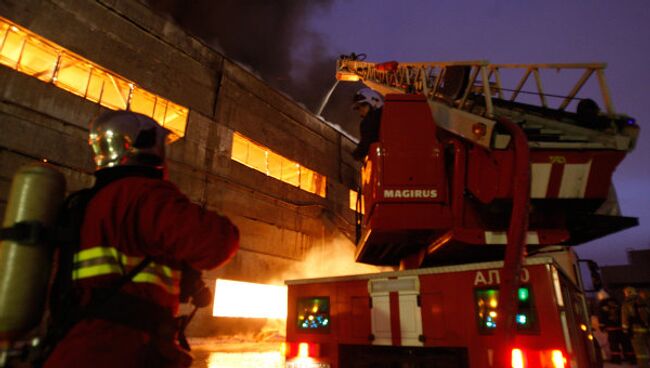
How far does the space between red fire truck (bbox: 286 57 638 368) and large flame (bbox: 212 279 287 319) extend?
304 inches

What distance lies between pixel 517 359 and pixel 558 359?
271 mm

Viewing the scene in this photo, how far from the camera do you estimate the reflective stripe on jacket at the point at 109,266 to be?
1.45m

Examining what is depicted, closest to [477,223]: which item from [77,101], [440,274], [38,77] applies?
[440,274]

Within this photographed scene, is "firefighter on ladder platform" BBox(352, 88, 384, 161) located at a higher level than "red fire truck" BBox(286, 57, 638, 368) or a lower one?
higher

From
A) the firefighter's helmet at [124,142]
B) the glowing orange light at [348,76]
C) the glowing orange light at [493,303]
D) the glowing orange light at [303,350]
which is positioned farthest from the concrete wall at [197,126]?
the glowing orange light at [493,303]

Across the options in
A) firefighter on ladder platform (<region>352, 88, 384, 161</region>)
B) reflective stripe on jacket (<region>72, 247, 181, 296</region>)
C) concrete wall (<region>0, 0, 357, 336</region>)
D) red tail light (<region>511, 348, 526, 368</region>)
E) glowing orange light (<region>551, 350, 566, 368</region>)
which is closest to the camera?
reflective stripe on jacket (<region>72, 247, 181, 296</region>)

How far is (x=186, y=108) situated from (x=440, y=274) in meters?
10.3

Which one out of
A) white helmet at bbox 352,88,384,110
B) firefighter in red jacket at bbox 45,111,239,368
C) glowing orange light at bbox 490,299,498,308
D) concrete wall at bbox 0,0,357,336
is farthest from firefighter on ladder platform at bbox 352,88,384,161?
concrete wall at bbox 0,0,357,336

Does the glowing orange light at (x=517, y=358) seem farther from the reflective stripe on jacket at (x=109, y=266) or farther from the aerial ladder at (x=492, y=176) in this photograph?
the reflective stripe on jacket at (x=109, y=266)

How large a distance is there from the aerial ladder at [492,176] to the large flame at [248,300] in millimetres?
7819

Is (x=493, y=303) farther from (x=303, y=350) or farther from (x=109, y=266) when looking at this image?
(x=109, y=266)

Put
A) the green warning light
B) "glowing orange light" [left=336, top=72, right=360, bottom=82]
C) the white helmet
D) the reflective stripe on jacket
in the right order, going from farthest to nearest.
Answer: "glowing orange light" [left=336, top=72, right=360, bottom=82], the white helmet, the green warning light, the reflective stripe on jacket

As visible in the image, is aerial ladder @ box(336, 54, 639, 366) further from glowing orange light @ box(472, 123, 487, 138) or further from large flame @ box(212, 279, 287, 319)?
large flame @ box(212, 279, 287, 319)

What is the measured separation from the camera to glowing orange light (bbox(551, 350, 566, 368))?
8.39 feet
